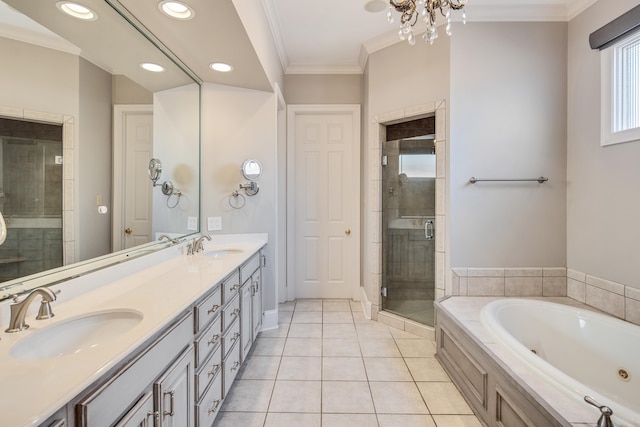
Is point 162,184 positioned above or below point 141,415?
above

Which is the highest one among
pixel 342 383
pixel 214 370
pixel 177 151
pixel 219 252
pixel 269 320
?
pixel 177 151

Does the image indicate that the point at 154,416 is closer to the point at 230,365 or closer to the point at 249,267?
the point at 230,365

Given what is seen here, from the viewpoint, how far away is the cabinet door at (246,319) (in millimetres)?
2078

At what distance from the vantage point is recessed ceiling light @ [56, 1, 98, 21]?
1.32 meters

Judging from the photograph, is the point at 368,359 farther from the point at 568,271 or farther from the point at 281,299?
the point at 568,271

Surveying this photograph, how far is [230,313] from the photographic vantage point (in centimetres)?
183

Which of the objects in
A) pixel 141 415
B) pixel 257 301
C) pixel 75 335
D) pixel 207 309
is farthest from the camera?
pixel 257 301

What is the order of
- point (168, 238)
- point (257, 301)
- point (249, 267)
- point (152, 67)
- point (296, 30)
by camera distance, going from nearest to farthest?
point (152, 67) → point (168, 238) → point (249, 267) → point (257, 301) → point (296, 30)

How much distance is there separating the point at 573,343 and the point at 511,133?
5.30 ft

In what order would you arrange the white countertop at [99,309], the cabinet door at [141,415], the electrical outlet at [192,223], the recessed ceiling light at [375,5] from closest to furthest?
the white countertop at [99,309] → the cabinet door at [141,415] → the recessed ceiling light at [375,5] → the electrical outlet at [192,223]

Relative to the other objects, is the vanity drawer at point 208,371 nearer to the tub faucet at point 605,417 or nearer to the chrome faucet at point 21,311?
the chrome faucet at point 21,311

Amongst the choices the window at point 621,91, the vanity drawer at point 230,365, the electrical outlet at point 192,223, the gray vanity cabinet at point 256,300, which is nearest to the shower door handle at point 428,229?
the window at point 621,91

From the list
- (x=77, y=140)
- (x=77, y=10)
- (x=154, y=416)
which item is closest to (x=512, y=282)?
(x=154, y=416)

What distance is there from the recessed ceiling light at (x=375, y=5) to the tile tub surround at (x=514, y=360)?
248cm
